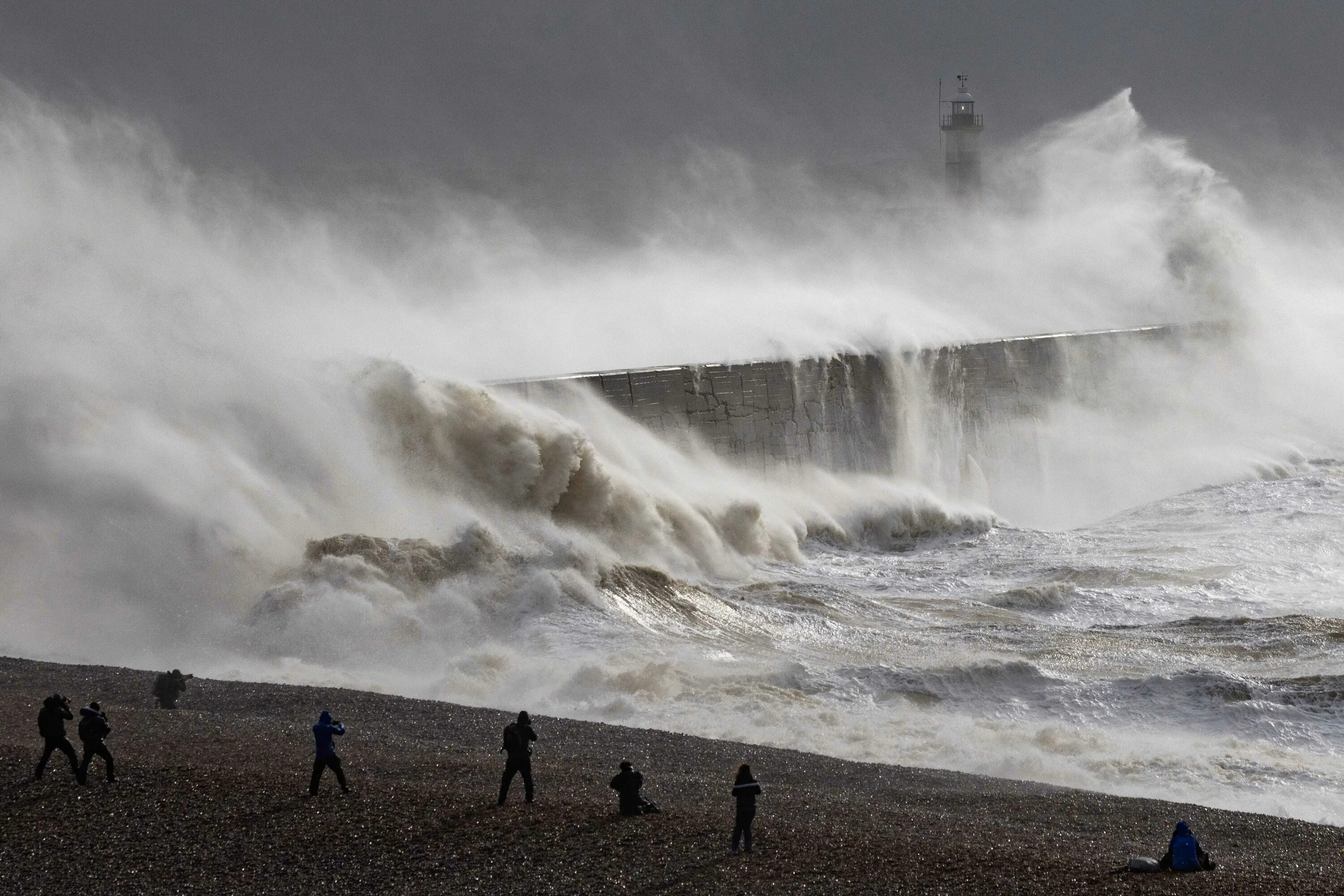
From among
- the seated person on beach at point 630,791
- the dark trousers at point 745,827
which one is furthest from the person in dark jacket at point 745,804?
the seated person on beach at point 630,791

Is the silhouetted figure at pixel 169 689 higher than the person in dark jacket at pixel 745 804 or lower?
higher

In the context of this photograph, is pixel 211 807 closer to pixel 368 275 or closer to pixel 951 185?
pixel 368 275

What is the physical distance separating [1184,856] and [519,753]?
2953 millimetres

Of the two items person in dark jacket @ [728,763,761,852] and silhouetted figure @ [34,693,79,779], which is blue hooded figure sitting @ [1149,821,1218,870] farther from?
silhouetted figure @ [34,693,79,779]

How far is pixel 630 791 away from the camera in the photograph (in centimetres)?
679

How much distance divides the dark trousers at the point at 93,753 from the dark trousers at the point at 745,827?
2941mm

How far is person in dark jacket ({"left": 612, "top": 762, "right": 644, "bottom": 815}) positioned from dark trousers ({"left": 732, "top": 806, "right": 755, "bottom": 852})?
1.86 ft

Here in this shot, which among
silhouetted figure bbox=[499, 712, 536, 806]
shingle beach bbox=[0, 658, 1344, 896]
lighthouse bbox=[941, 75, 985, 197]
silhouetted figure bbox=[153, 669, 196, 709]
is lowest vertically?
shingle beach bbox=[0, 658, 1344, 896]

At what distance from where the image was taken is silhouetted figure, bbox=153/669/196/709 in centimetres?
878

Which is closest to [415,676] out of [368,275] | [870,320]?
[870,320]

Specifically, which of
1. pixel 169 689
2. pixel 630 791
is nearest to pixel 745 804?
pixel 630 791

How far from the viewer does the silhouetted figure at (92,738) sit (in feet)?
22.6

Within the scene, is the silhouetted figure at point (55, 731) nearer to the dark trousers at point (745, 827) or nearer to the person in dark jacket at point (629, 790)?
the person in dark jacket at point (629, 790)

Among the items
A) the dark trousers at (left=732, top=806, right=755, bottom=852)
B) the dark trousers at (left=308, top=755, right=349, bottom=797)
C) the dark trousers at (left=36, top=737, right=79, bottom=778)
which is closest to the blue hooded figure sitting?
the dark trousers at (left=732, top=806, right=755, bottom=852)
